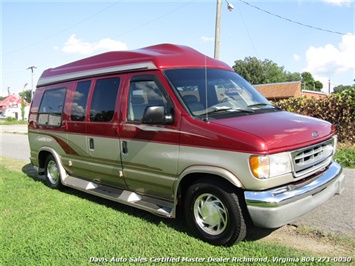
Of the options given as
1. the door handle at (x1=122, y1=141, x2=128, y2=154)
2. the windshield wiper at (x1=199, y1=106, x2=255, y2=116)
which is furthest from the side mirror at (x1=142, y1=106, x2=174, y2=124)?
the door handle at (x1=122, y1=141, x2=128, y2=154)

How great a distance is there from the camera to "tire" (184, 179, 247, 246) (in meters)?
3.58

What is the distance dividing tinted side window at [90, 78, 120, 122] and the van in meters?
0.02

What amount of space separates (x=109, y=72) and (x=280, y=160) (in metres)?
2.95

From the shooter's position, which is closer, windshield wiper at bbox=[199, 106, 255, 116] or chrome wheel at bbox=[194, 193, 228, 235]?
chrome wheel at bbox=[194, 193, 228, 235]

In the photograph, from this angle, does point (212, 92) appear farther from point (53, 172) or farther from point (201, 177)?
point (53, 172)

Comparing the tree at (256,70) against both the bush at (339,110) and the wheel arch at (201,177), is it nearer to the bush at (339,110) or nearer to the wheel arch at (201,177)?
the bush at (339,110)

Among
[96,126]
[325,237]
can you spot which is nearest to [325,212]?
[325,237]

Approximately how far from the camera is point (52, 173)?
6832 millimetres

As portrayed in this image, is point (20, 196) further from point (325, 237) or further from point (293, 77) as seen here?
point (293, 77)

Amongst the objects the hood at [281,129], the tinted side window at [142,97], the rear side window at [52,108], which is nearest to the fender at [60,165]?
the rear side window at [52,108]

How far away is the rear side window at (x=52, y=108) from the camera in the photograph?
20.4ft

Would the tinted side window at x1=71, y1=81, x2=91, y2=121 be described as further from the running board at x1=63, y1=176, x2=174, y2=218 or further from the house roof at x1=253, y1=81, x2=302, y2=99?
the house roof at x1=253, y1=81, x2=302, y2=99

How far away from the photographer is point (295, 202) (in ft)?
11.3

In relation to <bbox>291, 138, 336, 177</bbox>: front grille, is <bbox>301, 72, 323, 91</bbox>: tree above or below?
above
